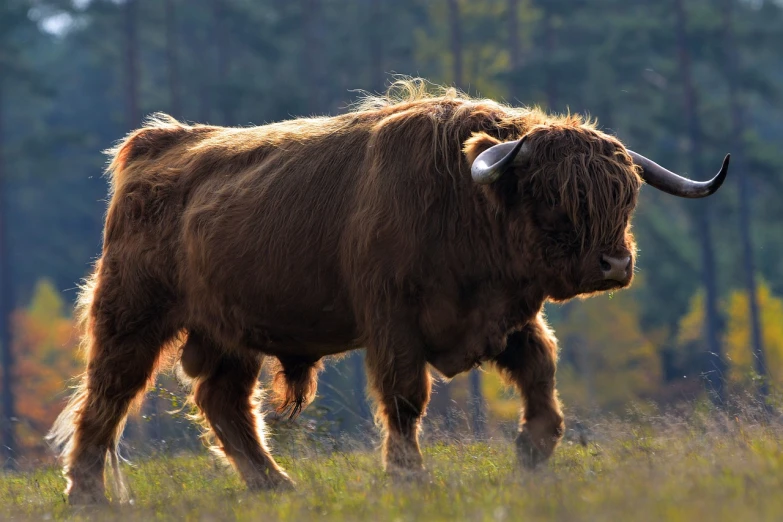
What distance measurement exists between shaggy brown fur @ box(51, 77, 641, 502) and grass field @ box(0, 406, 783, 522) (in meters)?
0.30

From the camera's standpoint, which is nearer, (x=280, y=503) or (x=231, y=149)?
(x=280, y=503)

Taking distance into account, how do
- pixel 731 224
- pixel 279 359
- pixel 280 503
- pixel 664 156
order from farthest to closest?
pixel 731 224, pixel 664 156, pixel 279 359, pixel 280 503

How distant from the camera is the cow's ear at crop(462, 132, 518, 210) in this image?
625 cm

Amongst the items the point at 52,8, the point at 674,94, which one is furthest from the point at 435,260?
the point at 52,8

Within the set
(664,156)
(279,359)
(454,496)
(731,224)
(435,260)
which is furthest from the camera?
(731,224)

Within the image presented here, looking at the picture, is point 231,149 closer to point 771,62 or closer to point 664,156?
point 664,156

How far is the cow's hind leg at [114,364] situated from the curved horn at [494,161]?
2.32 meters

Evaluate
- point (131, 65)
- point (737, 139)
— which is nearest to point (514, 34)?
point (737, 139)

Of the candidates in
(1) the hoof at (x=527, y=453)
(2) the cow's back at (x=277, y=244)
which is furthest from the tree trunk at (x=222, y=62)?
(1) the hoof at (x=527, y=453)

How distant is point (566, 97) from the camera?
33.8m

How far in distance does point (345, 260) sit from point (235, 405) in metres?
1.56

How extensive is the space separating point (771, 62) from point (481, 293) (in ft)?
136

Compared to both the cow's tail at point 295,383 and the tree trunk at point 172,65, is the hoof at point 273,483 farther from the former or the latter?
the tree trunk at point 172,65

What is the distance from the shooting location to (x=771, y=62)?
4472 cm
